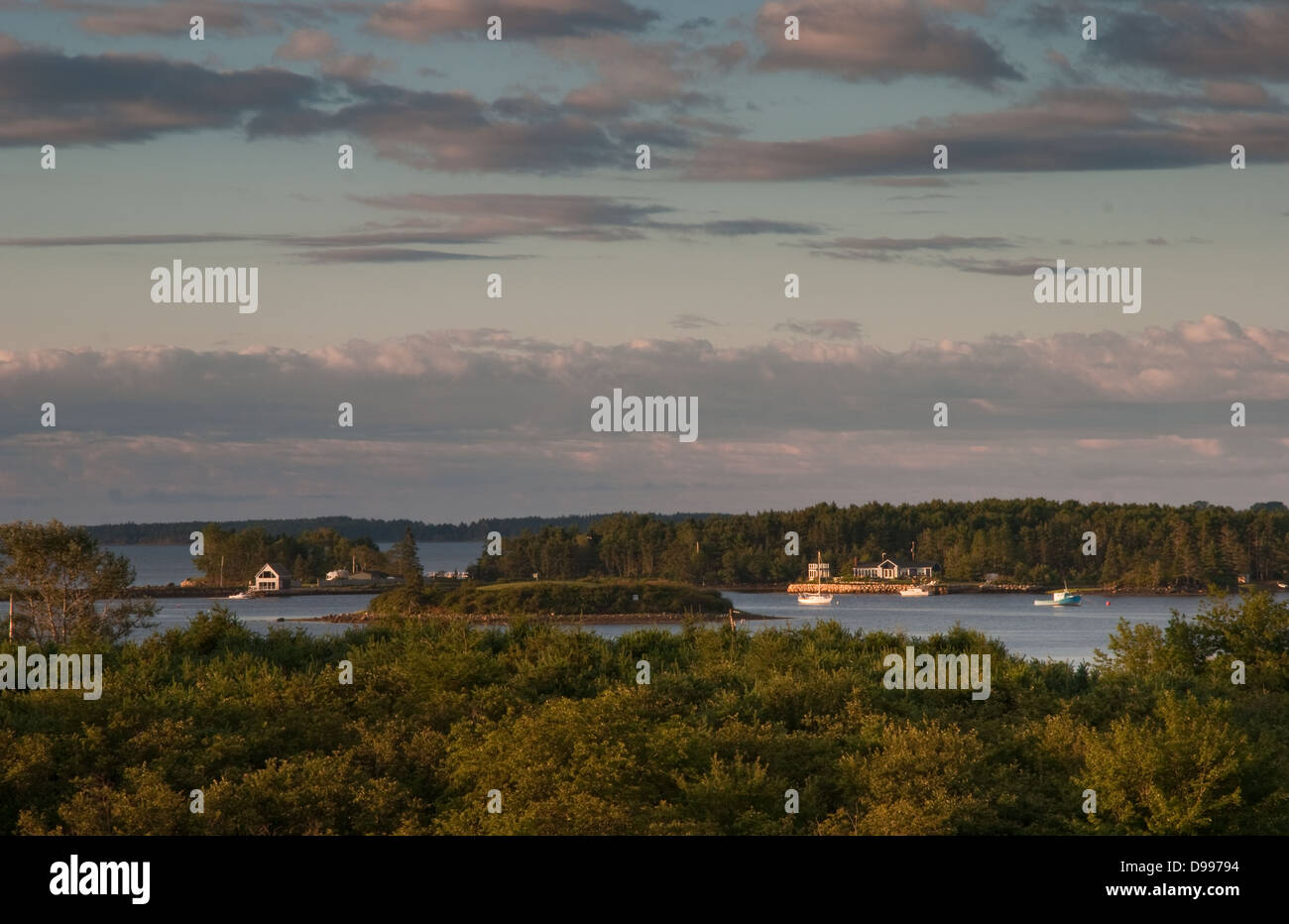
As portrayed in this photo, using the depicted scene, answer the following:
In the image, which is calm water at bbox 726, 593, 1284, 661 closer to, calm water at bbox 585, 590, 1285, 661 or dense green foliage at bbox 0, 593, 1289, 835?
calm water at bbox 585, 590, 1285, 661

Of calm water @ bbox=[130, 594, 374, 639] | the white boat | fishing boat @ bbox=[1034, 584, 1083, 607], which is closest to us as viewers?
calm water @ bbox=[130, 594, 374, 639]

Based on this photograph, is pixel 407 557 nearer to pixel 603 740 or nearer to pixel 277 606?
pixel 277 606

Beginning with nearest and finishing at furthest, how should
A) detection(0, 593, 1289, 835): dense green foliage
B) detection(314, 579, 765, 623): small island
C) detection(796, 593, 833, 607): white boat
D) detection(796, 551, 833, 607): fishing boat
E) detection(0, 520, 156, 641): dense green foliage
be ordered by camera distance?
1. detection(0, 593, 1289, 835): dense green foliage
2. detection(0, 520, 156, 641): dense green foliage
3. detection(314, 579, 765, 623): small island
4. detection(796, 593, 833, 607): white boat
5. detection(796, 551, 833, 607): fishing boat

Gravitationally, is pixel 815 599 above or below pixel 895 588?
above

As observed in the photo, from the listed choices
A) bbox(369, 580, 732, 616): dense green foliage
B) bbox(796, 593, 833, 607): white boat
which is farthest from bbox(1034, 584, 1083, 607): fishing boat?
bbox(369, 580, 732, 616): dense green foliage

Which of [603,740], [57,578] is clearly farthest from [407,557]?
[603,740]
